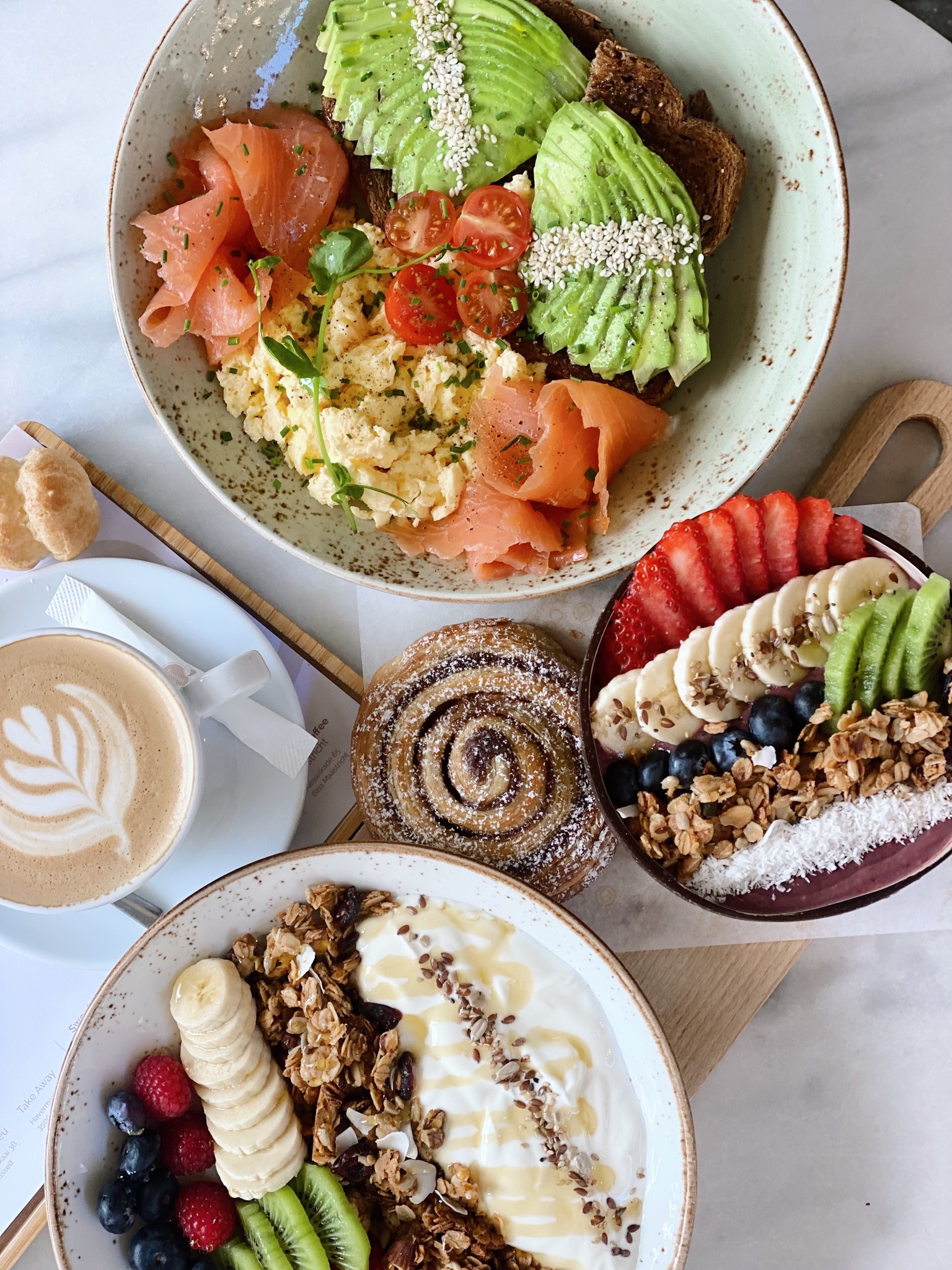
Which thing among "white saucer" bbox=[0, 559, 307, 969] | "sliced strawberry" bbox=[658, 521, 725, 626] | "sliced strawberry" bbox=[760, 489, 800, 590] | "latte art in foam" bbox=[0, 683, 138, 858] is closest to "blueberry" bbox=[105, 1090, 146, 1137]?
"white saucer" bbox=[0, 559, 307, 969]

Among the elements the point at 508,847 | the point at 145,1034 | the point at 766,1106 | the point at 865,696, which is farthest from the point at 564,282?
the point at 766,1106

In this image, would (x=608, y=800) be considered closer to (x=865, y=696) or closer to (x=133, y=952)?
(x=865, y=696)

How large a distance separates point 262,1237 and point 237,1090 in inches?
8.9

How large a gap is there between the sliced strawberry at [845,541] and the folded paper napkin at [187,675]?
2.77 ft

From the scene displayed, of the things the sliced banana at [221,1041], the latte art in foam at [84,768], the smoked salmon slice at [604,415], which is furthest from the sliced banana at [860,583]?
the sliced banana at [221,1041]

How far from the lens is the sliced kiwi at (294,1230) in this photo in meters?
1.43

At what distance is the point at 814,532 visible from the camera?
→ 1401mm

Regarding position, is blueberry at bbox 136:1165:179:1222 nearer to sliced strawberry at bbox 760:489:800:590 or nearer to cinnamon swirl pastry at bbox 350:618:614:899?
cinnamon swirl pastry at bbox 350:618:614:899

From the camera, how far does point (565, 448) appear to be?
4.85 feet

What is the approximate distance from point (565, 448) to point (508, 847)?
631 mm

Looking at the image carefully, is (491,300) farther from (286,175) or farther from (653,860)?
(653,860)

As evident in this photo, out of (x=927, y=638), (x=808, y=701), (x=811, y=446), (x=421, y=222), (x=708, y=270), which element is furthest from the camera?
(x=811, y=446)

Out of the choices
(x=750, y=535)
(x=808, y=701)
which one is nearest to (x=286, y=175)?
(x=750, y=535)

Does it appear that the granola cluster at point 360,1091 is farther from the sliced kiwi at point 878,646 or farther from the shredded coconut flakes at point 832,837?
the sliced kiwi at point 878,646
